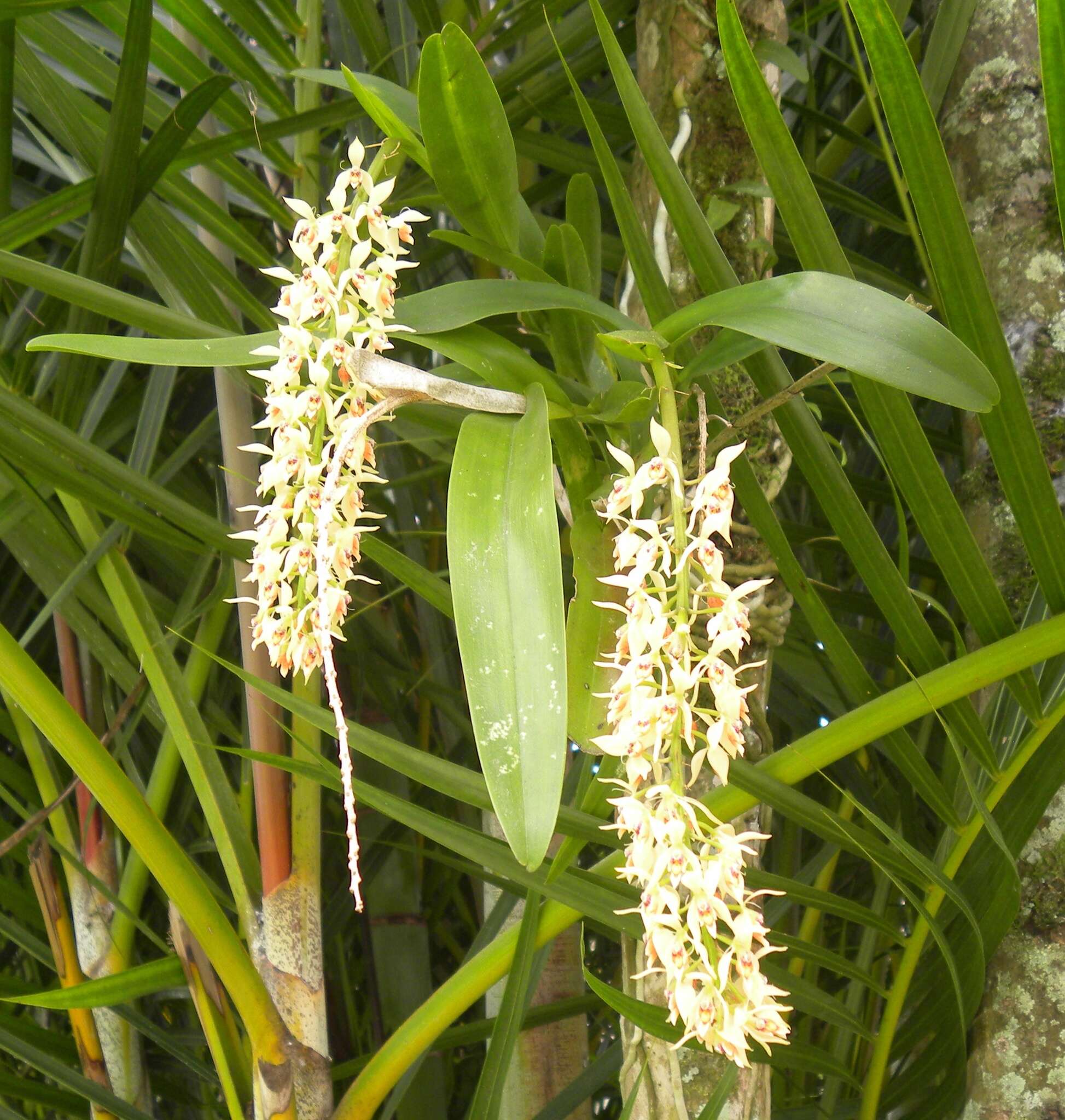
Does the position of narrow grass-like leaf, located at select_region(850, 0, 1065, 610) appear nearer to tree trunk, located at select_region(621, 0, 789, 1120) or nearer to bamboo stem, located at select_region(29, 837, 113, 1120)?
tree trunk, located at select_region(621, 0, 789, 1120)

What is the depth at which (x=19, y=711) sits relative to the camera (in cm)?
91

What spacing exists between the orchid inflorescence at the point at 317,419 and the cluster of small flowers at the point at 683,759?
87 millimetres

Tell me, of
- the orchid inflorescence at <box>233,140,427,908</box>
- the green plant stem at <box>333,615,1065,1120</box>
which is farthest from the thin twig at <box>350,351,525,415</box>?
the green plant stem at <box>333,615,1065,1120</box>

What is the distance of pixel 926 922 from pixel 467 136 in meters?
0.49

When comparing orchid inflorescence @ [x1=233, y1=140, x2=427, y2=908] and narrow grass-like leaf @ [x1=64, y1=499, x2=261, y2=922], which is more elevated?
orchid inflorescence @ [x1=233, y1=140, x2=427, y2=908]

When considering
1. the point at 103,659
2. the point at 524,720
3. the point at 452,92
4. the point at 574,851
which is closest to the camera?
the point at 524,720

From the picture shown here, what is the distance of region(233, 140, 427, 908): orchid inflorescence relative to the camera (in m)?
0.33

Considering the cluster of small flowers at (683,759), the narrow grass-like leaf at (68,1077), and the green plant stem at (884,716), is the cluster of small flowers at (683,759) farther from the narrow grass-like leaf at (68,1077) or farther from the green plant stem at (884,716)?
the narrow grass-like leaf at (68,1077)

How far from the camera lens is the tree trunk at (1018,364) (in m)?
0.62

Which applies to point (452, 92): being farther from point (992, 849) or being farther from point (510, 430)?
point (992, 849)

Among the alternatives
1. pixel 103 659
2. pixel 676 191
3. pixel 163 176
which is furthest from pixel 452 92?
pixel 103 659

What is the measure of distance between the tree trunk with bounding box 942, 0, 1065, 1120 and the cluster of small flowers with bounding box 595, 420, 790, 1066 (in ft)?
1.35

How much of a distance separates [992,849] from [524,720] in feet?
1.57

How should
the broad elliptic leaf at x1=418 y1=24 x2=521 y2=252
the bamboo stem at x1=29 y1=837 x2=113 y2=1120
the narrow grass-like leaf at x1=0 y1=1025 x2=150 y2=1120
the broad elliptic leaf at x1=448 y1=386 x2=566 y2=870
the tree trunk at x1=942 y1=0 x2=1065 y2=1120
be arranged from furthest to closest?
the bamboo stem at x1=29 y1=837 x2=113 y2=1120, the narrow grass-like leaf at x1=0 y1=1025 x2=150 y2=1120, the tree trunk at x1=942 y1=0 x2=1065 y2=1120, the broad elliptic leaf at x1=418 y1=24 x2=521 y2=252, the broad elliptic leaf at x1=448 y1=386 x2=566 y2=870
